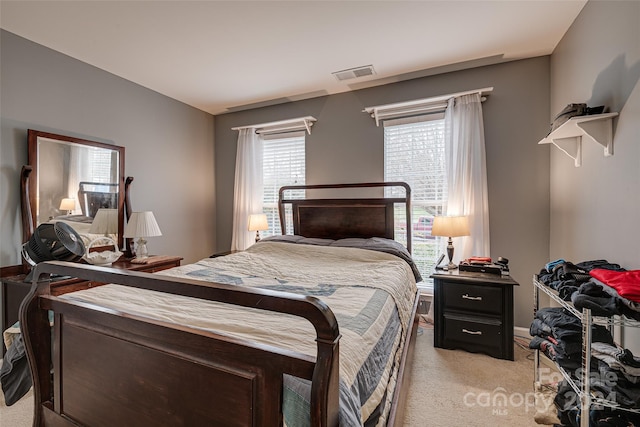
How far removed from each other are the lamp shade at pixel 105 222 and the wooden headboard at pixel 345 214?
177cm

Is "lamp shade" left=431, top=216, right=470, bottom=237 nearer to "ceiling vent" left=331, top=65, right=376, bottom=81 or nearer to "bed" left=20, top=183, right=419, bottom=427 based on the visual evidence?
"bed" left=20, top=183, right=419, bottom=427

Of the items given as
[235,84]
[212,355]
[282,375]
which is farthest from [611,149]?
[235,84]

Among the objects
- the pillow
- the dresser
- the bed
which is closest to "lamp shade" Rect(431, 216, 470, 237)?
the pillow

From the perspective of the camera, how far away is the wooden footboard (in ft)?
2.50

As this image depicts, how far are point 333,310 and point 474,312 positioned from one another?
1657mm

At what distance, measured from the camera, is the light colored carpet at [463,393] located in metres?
1.70

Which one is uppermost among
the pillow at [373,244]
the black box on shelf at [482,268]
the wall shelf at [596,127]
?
the wall shelf at [596,127]

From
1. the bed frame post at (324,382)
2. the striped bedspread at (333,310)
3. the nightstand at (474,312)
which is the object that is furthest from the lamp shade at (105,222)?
the nightstand at (474,312)

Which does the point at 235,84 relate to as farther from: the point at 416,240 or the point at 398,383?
the point at 398,383

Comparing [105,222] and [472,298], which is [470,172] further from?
[105,222]

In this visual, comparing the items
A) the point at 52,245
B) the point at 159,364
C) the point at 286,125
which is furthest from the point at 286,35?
the point at 159,364

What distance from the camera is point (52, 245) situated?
189 cm

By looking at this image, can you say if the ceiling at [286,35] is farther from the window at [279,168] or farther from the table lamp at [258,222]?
the table lamp at [258,222]

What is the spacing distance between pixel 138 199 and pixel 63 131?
Answer: 925 mm
